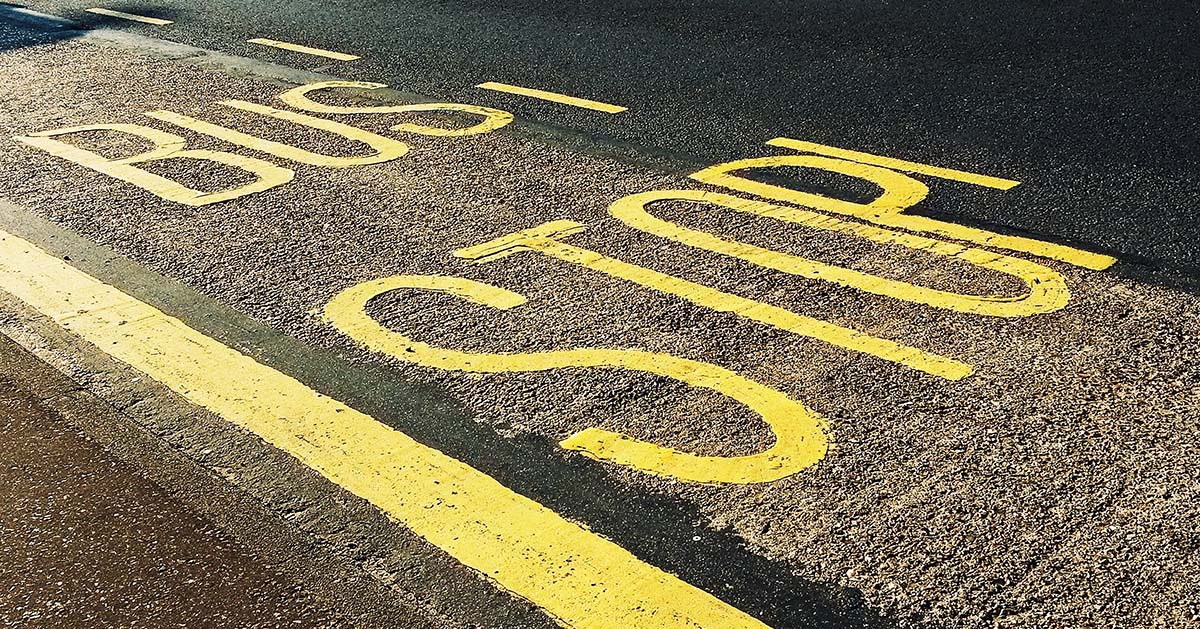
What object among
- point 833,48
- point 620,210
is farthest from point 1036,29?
point 620,210

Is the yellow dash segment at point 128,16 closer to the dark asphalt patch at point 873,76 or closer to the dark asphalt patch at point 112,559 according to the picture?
the dark asphalt patch at point 873,76

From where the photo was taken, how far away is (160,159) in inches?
241

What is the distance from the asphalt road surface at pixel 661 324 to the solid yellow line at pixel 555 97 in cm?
3

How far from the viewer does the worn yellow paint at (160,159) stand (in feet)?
18.3

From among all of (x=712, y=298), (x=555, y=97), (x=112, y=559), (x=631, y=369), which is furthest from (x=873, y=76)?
(x=112, y=559)

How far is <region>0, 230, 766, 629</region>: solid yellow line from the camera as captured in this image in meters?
2.66

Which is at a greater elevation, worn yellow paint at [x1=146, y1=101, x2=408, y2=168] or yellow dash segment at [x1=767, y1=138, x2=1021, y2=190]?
yellow dash segment at [x1=767, y1=138, x2=1021, y2=190]

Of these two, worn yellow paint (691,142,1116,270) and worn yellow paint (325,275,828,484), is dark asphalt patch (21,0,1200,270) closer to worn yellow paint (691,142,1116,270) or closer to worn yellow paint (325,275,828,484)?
worn yellow paint (691,142,1116,270)

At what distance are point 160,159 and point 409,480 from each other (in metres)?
3.52

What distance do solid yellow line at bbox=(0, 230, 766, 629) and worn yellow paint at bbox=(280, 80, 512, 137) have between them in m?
2.43

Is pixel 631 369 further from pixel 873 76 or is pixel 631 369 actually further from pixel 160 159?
pixel 873 76

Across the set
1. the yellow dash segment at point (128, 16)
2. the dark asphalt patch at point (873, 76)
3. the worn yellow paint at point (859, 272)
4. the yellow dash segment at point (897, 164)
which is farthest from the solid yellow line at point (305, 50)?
the worn yellow paint at point (859, 272)

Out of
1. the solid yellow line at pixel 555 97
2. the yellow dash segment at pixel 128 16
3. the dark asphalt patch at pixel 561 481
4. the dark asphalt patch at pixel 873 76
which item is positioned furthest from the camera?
the yellow dash segment at pixel 128 16

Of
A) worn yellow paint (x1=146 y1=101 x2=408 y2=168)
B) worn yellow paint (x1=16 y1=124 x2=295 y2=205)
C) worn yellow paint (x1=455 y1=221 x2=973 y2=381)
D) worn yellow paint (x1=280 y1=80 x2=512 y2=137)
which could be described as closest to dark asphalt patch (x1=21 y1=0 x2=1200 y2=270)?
worn yellow paint (x1=280 y1=80 x2=512 y2=137)
